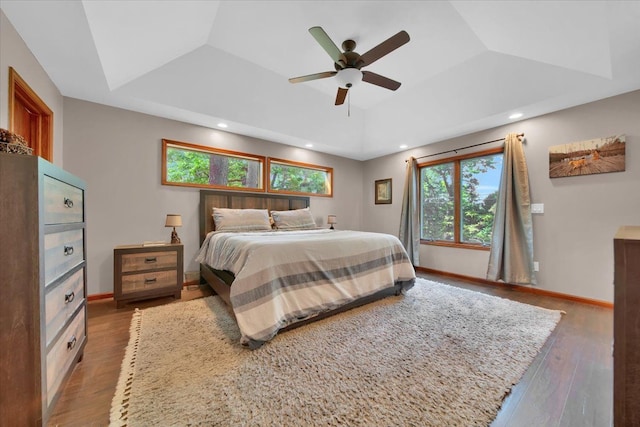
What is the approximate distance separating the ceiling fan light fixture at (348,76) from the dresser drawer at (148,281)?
111 inches

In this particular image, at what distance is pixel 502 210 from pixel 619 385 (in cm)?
300

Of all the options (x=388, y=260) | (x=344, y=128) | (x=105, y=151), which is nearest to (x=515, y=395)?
(x=388, y=260)

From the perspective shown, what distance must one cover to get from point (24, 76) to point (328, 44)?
245cm

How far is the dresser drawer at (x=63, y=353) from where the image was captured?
1105 millimetres

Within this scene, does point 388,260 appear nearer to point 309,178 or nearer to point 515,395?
point 515,395

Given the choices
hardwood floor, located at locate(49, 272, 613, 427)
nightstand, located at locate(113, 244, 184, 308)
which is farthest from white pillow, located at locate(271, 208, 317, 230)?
hardwood floor, located at locate(49, 272, 613, 427)

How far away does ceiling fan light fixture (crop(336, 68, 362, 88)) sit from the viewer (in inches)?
93.4

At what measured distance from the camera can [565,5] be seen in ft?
6.44

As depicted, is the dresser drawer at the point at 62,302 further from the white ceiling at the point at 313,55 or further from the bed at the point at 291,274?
the white ceiling at the point at 313,55

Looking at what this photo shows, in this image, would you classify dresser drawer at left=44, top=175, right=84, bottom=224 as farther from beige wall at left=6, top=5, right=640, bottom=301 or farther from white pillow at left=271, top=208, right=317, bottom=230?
white pillow at left=271, top=208, right=317, bottom=230

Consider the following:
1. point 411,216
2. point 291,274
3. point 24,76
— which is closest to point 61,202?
point 291,274

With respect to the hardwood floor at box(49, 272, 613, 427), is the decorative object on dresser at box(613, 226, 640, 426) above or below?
above

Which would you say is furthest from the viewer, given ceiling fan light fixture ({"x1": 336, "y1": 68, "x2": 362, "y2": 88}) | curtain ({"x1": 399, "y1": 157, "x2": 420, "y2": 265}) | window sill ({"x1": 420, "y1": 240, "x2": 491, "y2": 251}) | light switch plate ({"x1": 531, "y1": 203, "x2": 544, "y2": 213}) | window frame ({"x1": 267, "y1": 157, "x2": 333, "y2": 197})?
curtain ({"x1": 399, "y1": 157, "x2": 420, "y2": 265})

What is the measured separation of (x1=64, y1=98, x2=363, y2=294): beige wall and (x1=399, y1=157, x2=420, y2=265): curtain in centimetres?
335
